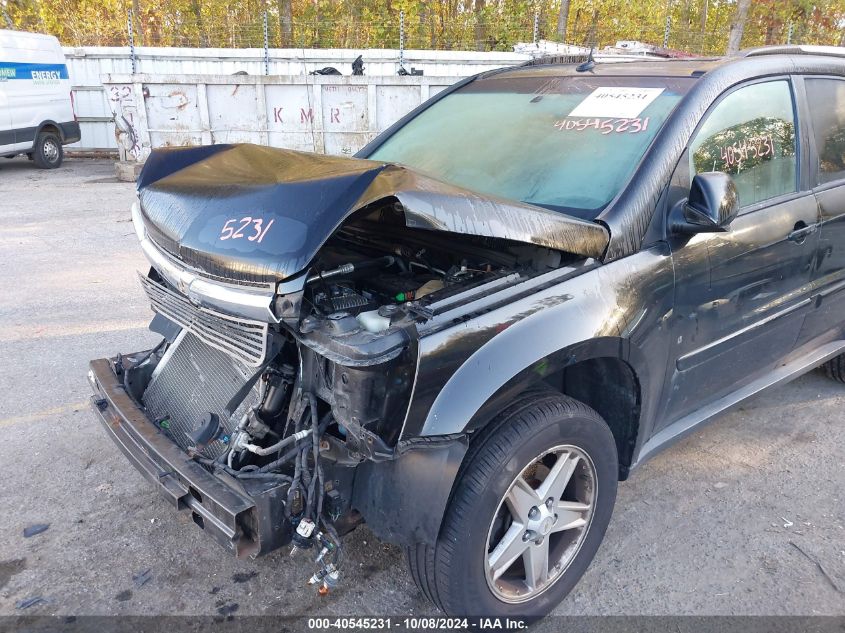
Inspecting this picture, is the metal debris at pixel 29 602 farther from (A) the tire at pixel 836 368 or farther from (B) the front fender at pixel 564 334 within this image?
(A) the tire at pixel 836 368

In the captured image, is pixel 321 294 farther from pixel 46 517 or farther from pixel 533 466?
pixel 46 517

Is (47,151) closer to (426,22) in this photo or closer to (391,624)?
(426,22)

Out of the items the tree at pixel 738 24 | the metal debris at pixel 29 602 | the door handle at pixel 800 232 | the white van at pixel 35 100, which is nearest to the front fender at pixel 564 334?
the door handle at pixel 800 232

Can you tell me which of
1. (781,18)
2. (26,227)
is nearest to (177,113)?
(26,227)

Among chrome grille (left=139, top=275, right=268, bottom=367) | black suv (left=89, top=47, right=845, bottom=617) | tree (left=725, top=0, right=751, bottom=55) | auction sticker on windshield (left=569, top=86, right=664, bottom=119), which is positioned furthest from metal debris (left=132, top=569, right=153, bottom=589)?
tree (left=725, top=0, right=751, bottom=55)

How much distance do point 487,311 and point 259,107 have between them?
12.4m

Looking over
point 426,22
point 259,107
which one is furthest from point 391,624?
Answer: point 426,22

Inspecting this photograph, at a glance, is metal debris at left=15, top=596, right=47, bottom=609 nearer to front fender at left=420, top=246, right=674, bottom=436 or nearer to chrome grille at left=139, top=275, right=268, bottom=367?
chrome grille at left=139, top=275, right=268, bottom=367

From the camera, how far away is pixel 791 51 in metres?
3.30

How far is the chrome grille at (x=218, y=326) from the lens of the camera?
2111 mm

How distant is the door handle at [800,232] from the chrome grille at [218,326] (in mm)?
2415

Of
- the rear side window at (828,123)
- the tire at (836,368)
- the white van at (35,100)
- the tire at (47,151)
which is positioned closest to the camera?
the rear side window at (828,123)

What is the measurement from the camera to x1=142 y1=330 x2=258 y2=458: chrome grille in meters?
2.49

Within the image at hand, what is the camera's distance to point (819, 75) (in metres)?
3.31
